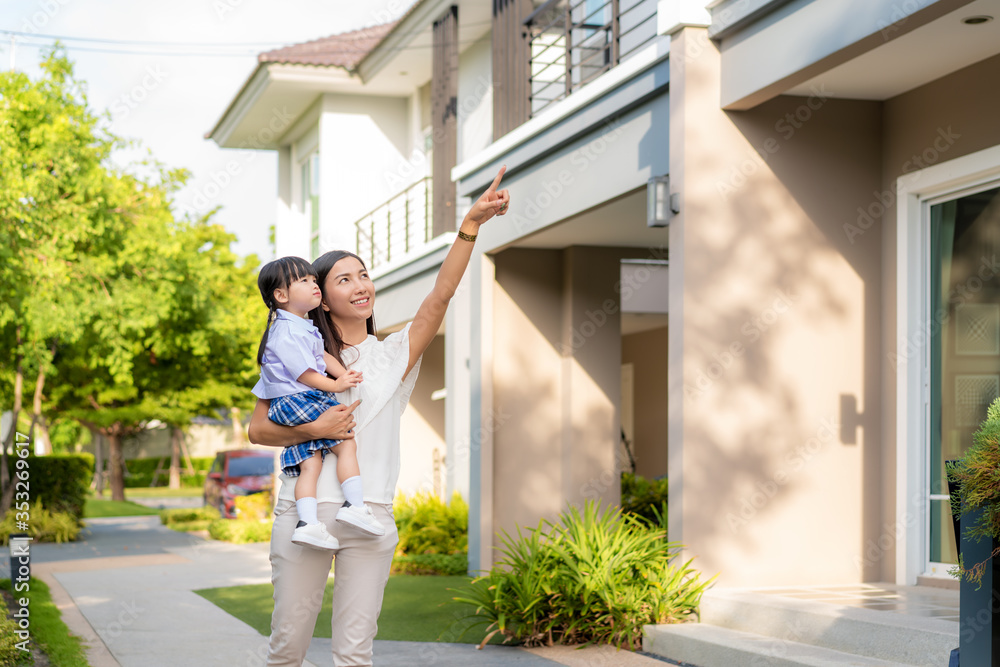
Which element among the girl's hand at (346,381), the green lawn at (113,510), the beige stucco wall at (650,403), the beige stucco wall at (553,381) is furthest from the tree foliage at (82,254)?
the girl's hand at (346,381)

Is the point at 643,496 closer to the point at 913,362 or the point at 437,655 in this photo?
the point at 913,362

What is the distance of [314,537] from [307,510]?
A: 0.09 metres

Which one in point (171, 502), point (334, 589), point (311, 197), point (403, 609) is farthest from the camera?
point (171, 502)

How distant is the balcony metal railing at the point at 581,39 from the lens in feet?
31.3

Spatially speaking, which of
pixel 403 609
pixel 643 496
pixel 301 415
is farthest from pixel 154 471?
pixel 301 415

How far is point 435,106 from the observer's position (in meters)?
14.7

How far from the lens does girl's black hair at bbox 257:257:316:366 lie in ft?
11.2

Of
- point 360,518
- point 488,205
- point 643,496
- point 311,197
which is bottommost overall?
point 643,496

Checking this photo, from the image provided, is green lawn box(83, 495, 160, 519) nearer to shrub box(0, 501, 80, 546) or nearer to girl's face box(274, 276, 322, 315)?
shrub box(0, 501, 80, 546)

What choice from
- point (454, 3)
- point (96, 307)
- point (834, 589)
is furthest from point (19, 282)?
point (834, 589)

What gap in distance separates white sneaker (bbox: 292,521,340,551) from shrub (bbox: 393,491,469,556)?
9858 mm

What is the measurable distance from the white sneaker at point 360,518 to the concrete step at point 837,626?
3417mm

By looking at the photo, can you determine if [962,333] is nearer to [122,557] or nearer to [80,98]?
[122,557]

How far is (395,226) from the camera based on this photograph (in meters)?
17.1
